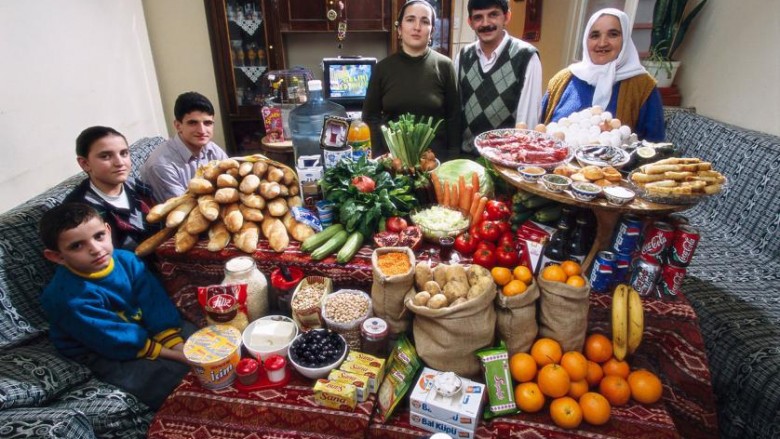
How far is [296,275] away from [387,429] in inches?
30.1

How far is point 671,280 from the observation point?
1626mm

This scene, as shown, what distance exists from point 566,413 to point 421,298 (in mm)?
621

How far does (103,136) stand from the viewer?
2066 millimetres

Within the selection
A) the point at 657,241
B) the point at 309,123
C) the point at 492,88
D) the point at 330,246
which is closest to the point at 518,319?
the point at 657,241

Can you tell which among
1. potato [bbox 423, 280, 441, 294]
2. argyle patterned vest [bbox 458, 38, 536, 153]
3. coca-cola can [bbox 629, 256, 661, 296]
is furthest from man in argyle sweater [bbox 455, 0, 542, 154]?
potato [bbox 423, 280, 441, 294]

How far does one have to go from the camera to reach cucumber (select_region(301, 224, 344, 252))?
6.34ft

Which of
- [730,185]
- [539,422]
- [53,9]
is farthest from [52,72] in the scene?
[730,185]

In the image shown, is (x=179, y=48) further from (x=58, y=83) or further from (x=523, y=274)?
(x=523, y=274)

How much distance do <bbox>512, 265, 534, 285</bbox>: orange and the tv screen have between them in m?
3.70

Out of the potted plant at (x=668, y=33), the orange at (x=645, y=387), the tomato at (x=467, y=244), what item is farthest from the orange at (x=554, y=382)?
the potted plant at (x=668, y=33)

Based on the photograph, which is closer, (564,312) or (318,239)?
(564,312)

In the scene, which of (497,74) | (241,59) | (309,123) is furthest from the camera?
(241,59)

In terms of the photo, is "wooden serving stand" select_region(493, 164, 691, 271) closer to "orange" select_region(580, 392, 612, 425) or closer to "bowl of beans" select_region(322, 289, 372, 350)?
"orange" select_region(580, 392, 612, 425)

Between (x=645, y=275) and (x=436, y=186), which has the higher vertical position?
(x=436, y=186)
